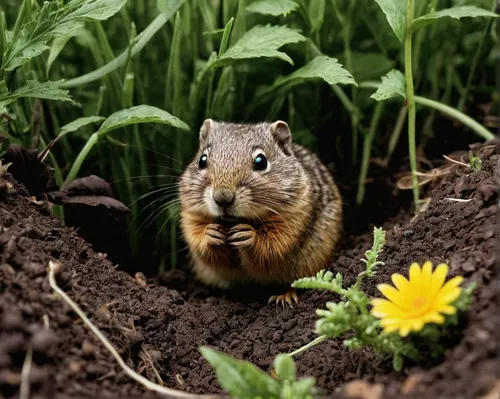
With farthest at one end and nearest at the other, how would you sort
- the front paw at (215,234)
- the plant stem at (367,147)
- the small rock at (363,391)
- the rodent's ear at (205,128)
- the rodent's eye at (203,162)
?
the plant stem at (367,147), the rodent's ear at (205,128), the rodent's eye at (203,162), the front paw at (215,234), the small rock at (363,391)

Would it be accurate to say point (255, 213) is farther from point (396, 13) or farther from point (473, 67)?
point (473, 67)

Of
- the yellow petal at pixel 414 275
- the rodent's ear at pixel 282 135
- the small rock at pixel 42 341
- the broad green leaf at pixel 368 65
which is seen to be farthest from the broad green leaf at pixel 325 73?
the small rock at pixel 42 341

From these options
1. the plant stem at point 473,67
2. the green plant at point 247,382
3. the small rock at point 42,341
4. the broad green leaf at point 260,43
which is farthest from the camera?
the plant stem at point 473,67

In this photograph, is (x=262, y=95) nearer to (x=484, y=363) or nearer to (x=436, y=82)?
(x=436, y=82)

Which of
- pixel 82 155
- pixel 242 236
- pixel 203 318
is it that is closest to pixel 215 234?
pixel 242 236

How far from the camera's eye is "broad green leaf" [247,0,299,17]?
168 inches

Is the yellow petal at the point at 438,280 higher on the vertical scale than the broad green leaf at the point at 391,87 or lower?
lower

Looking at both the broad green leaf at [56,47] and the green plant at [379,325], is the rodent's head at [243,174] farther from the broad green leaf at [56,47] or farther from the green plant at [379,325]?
the green plant at [379,325]

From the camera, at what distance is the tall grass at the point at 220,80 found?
4.41 metres

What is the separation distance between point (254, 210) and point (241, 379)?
1.87 metres

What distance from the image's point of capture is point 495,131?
4918mm

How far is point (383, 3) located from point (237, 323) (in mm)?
2173

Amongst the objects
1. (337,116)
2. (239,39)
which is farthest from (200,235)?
(337,116)

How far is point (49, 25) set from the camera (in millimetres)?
3666
